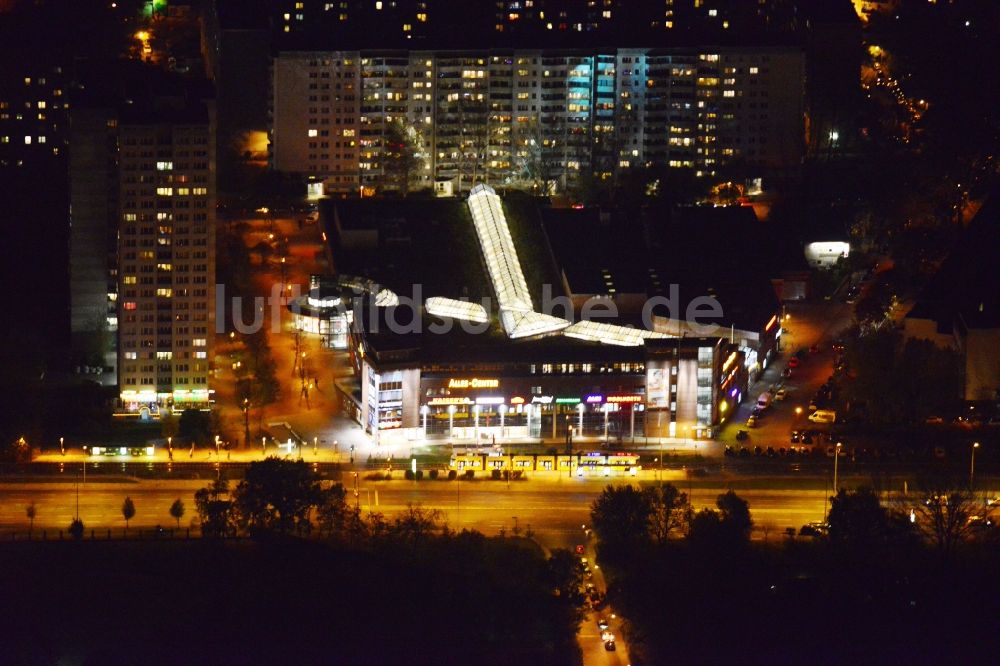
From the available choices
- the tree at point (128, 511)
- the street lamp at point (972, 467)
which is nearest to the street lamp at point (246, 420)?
the tree at point (128, 511)

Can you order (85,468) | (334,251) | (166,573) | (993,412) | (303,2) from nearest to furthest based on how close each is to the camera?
(166,573), (85,468), (993,412), (334,251), (303,2)

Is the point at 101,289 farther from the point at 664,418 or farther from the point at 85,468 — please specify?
the point at 664,418

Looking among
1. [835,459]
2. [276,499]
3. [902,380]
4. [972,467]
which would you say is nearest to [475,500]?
[276,499]

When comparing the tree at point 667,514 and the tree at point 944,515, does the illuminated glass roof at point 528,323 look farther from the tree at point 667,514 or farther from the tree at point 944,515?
the tree at point 944,515

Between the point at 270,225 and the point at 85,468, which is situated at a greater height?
the point at 270,225

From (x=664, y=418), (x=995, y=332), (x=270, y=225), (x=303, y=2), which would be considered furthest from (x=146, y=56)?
(x=995, y=332)

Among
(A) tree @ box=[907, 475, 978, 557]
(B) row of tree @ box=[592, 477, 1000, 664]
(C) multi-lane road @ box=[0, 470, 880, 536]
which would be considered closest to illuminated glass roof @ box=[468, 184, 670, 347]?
(C) multi-lane road @ box=[0, 470, 880, 536]

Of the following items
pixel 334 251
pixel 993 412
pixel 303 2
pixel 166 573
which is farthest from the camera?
pixel 303 2
